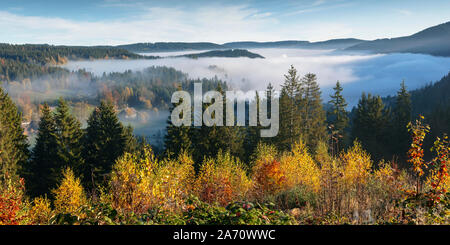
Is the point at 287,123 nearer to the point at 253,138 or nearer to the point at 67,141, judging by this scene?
the point at 253,138

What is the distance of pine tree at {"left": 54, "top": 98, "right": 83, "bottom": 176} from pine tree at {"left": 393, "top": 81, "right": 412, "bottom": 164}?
45314mm

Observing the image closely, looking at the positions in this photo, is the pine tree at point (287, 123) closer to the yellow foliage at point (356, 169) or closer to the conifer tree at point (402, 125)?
the yellow foliage at point (356, 169)

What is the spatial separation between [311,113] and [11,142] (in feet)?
132

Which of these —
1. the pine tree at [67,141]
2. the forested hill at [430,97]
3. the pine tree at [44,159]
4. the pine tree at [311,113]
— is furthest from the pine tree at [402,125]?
the forested hill at [430,97]

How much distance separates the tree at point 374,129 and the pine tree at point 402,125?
1440 millimetres

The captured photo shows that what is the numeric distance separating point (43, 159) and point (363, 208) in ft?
119

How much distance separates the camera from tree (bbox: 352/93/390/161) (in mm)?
→ 44656

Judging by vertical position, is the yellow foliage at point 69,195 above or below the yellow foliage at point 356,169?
below

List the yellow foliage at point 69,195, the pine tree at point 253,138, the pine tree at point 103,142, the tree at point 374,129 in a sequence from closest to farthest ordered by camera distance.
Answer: the yellow foliage at point 69,195, the pine tree at point 103,142, the pine tree at point 253,138, the tree at point 374,129

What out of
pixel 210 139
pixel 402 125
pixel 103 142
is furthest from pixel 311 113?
pixel 103 142

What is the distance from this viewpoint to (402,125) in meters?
45.1

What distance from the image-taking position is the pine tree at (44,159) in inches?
1289
